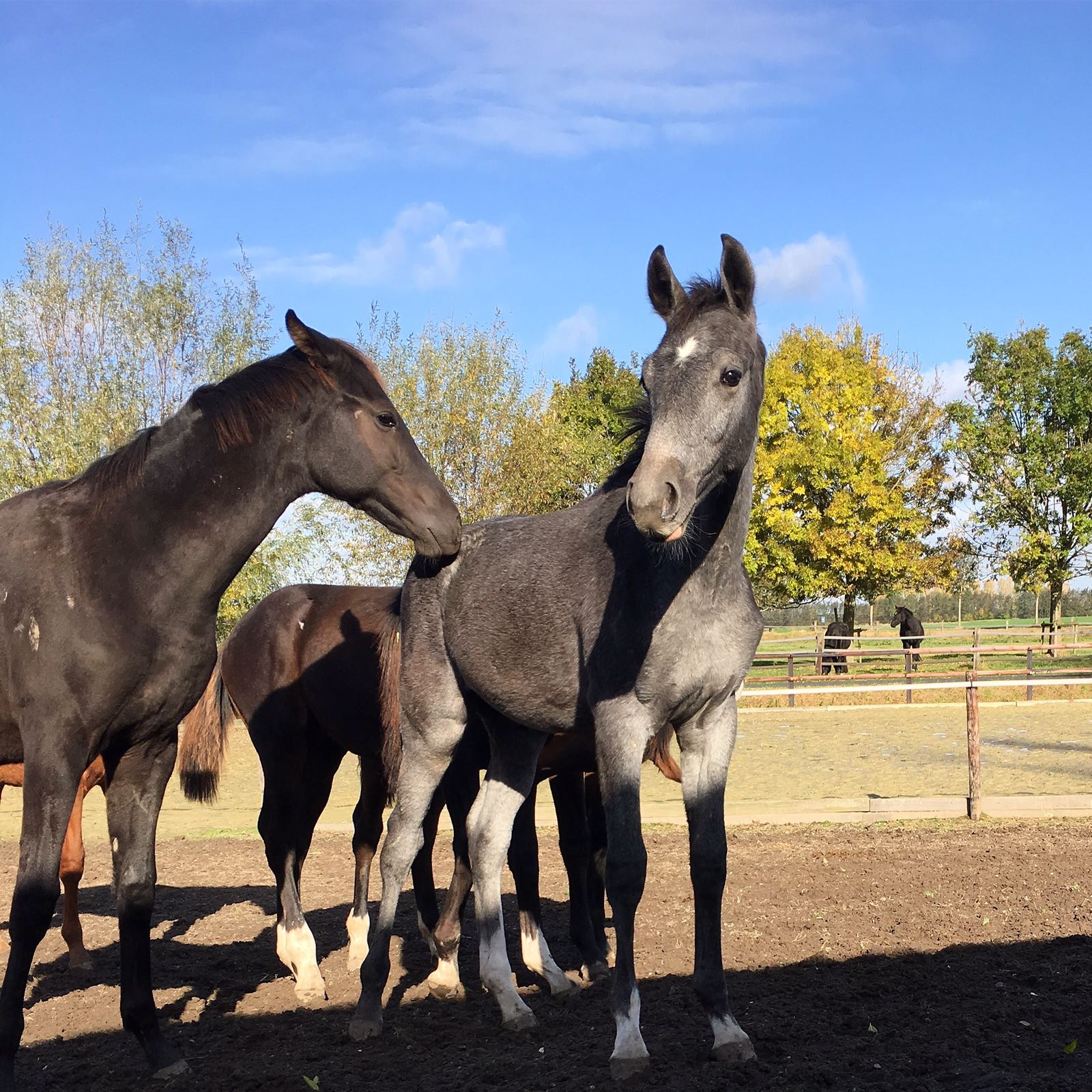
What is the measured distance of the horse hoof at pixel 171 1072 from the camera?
12.7 feet

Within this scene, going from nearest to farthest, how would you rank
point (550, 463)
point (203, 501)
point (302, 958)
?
1. point (203, 501)
2. point (302, 958)
3. point (550, 463)

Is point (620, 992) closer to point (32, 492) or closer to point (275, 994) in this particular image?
point (275, 994)

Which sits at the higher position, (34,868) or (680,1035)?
(34,868)

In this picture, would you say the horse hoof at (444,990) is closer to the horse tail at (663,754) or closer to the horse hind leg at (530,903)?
the horse hind leg at (530,903)

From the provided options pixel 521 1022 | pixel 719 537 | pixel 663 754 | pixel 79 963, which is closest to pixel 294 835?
pixel 79 963

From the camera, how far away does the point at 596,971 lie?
5.24m

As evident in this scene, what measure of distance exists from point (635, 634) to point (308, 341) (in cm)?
167

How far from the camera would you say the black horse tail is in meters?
6.66

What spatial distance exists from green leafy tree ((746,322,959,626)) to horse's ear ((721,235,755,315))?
91.0ft

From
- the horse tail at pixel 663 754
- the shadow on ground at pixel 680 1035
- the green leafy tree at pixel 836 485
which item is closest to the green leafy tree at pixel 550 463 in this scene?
the green leafy tree at pixel 836 485

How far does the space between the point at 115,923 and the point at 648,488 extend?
5.56 metres

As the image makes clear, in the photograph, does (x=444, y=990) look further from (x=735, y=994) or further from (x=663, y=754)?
(x=663, y=754)

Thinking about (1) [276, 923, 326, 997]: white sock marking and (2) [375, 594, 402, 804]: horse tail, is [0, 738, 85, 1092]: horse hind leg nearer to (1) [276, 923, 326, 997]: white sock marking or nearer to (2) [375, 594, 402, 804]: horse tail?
(1) [276, 923, 326, 997]: white sock marking

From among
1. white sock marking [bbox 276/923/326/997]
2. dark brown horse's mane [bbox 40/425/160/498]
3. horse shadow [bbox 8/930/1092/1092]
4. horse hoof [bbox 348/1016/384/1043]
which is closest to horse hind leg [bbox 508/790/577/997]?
horse shadow [bbox 8/930/1092/1092]
